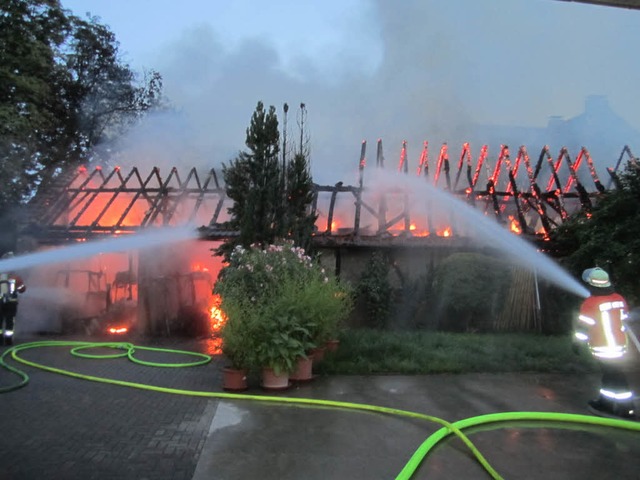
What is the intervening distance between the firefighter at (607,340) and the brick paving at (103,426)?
4278 millimetres

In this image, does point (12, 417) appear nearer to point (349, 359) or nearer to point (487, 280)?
point (349, 359)

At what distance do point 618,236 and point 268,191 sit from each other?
616cm

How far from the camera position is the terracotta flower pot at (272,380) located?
6511 mm

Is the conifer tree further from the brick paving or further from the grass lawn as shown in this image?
the brick paving

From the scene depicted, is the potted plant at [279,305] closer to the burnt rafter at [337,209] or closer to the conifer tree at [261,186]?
the conifer tree at [261,186]

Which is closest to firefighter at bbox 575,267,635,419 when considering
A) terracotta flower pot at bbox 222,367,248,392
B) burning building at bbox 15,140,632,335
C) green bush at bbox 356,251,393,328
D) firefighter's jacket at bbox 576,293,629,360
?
firefighter's jacket at bbox 576,293,629,360

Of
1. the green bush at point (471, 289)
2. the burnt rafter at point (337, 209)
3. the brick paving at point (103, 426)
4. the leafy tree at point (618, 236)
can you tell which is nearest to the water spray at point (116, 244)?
the burnt rafter at point (337, 209)

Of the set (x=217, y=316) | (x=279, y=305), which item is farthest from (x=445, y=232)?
(x=279, y=305)

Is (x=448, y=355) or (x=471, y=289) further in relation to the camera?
(x=471, y=289)

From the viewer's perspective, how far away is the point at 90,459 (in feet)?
13.9

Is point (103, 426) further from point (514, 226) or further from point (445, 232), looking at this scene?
point (514, 226)

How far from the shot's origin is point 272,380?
6.54 m

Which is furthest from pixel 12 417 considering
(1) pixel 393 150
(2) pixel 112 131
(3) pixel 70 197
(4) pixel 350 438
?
(1) pixel 393 150

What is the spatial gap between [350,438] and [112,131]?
1954 centimetres
